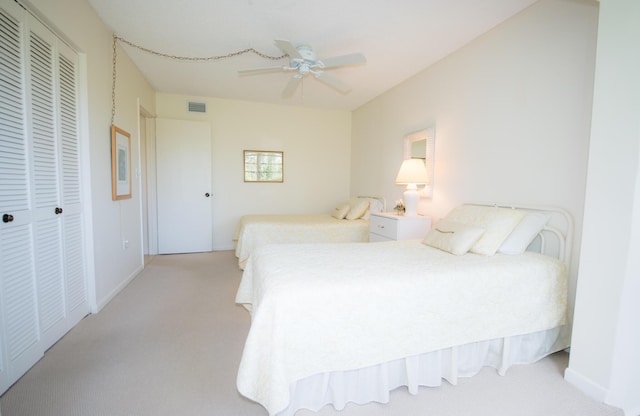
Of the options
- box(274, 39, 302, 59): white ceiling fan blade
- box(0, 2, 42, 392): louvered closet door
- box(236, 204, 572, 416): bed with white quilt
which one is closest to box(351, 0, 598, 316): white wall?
box(236, 204, 572, 416): bed with white quilt

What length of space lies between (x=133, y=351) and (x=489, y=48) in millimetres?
3738

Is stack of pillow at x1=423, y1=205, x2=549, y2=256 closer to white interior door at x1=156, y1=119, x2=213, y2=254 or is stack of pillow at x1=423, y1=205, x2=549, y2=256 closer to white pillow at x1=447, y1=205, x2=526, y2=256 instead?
white pillow at x1=447, y1=205, x2=526, y2=256

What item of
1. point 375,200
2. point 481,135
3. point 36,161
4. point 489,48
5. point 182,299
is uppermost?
point 489,48

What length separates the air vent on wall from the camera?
449 cm

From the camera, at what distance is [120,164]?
2.93 metres

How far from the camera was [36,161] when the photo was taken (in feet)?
5.67

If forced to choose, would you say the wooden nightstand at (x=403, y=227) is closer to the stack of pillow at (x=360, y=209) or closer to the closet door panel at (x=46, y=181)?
the stack of pillow at (x=360, y=209)

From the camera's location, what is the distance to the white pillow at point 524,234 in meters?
1.94

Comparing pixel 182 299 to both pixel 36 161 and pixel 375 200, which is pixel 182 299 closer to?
pixel 36 161

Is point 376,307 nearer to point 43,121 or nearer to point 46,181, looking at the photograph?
point 46,181

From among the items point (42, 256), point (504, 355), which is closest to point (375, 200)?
point (504, 355)

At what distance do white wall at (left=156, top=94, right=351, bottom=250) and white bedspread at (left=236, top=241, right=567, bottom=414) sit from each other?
313 centimetres

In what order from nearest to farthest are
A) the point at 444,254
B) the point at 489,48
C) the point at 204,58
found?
the point at 444,254 < the point at 489,48 < the point at 204,58

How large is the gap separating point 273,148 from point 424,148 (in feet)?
8.74
